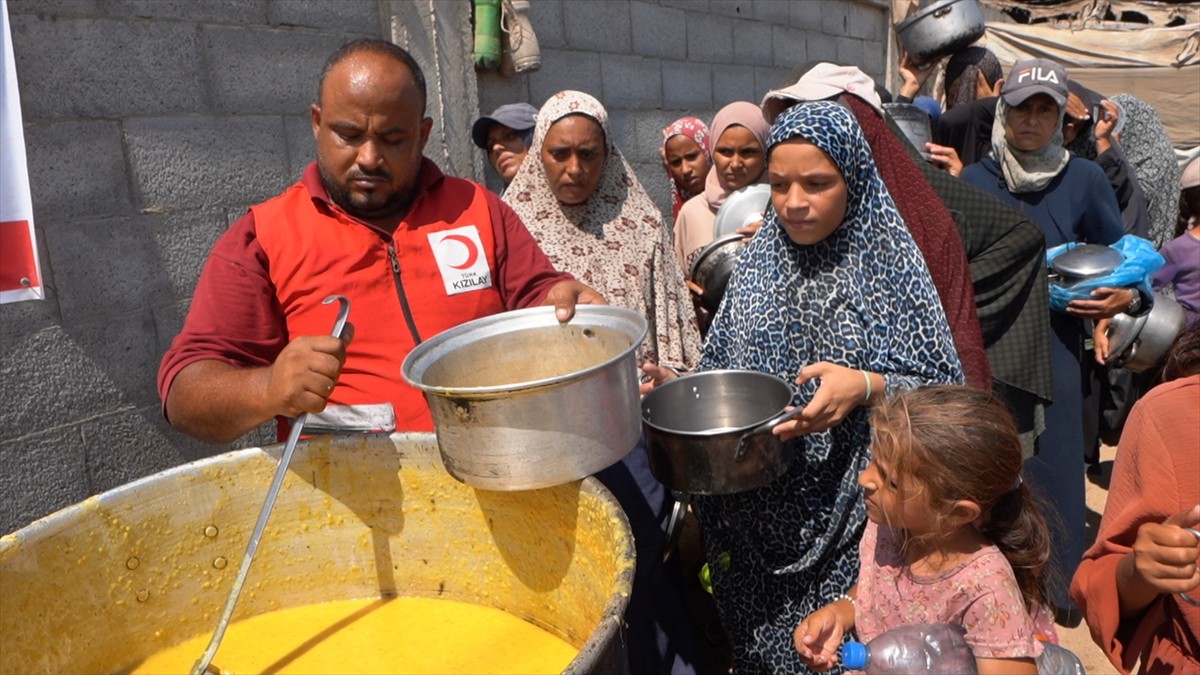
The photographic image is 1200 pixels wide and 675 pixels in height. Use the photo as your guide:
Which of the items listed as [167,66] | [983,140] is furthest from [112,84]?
[983,140]

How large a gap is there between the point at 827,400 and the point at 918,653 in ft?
1.73

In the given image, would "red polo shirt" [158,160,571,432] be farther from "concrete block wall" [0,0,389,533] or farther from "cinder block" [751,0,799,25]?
"cinder block" [751,0,799,25]

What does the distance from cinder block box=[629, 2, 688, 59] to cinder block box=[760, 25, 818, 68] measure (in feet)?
4.72

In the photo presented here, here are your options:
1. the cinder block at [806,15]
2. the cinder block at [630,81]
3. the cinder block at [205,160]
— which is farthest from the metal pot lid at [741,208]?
the cinder block at [806,15]

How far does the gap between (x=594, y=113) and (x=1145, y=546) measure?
88.8 inches

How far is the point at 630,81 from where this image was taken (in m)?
5.61

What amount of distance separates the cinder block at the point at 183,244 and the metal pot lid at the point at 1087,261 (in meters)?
2.97

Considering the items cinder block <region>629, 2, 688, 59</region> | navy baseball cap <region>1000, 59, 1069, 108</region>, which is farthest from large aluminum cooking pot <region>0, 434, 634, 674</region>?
cinder block <region>629, 2, 688, 59</region>

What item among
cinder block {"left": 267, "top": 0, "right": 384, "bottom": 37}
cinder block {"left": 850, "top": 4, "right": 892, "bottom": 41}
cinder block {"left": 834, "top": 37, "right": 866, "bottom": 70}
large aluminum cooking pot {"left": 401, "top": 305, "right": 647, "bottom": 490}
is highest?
cinder block {"left": 850, "top": 4, "right": 892, "bottom": 41}

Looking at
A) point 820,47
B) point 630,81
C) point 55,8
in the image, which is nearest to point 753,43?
point 820,47

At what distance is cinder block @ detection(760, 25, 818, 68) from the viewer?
7.28 meters

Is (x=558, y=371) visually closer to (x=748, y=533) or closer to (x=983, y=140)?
(x=748, y=533)

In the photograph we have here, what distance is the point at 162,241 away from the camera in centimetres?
301

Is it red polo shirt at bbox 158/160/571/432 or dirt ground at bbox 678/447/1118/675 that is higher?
red polo shirt at bbox 158/160/571/432
